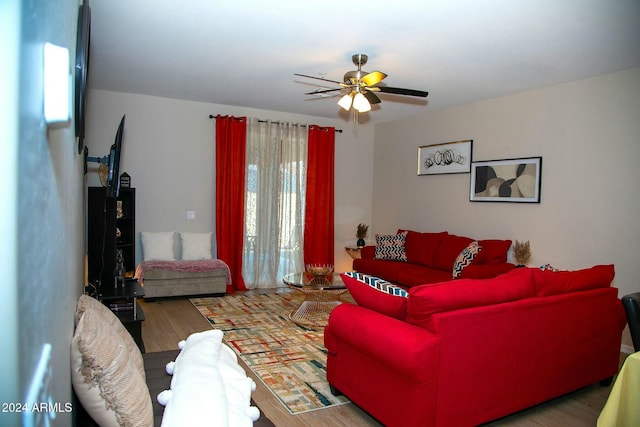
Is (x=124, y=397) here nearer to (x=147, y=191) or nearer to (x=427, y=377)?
(x=427, y=377)

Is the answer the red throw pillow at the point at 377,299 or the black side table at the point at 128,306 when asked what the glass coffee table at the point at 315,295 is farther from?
the red throw pillow at the point at 377,299

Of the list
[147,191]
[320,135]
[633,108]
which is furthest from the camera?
[320,135]

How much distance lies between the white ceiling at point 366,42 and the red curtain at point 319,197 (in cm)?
175

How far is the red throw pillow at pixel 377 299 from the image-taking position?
8.12ft

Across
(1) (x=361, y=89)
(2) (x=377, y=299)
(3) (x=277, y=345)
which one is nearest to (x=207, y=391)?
(2) (x=377, y=299)

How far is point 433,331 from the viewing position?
88.9 inches

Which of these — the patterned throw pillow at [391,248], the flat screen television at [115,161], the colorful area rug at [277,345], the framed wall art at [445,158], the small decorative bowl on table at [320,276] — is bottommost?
the colorful area rug at [277,345]

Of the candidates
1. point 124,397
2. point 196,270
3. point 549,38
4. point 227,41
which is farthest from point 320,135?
point 124,397

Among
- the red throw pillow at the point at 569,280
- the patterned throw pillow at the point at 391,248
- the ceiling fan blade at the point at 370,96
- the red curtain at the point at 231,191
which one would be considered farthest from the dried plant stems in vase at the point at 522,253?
the red curtain at the point at 231,191

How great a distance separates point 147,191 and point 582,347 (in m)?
5.43

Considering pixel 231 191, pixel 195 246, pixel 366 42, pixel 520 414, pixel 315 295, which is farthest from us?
pixel 231 191

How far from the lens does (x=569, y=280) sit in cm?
286

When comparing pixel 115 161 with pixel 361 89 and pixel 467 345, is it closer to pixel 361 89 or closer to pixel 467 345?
pixel 361 89

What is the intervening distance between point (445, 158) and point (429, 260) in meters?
1.53
